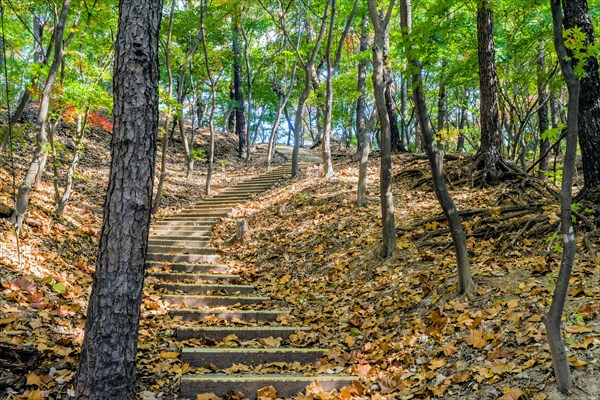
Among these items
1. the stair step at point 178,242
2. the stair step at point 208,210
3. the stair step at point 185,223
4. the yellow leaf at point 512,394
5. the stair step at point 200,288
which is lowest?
the stair step at point 200,288

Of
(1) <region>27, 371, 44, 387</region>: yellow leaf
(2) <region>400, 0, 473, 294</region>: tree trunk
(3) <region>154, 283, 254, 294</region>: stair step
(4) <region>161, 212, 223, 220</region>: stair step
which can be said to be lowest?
(3) <region>154, 283, 254, 294</region>: stair step

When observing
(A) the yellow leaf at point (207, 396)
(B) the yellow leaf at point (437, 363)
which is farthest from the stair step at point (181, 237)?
(B) the yellow leaf at point (437, 363)

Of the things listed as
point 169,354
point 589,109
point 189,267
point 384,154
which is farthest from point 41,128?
point 589,109

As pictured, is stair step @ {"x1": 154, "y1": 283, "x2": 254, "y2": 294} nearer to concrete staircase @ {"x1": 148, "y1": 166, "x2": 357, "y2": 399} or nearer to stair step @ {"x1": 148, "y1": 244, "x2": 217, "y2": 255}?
concrete staircase @ {"x1": 148, "y1": 166, "x2": 357, "y2": 399}

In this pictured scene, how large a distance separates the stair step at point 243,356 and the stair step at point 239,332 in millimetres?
435

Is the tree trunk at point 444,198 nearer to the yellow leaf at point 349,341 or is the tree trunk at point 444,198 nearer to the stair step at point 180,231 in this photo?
the yellow leaf at point 349,341

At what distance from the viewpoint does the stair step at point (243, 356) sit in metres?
4.18

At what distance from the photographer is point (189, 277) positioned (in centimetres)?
707

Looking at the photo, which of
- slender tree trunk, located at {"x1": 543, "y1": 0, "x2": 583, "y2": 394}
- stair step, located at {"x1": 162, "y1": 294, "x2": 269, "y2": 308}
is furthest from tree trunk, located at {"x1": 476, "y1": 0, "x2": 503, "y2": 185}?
slender tree trunk, located at {"x1": 543, "y1": 0, "x2": 583, "y2": 394}

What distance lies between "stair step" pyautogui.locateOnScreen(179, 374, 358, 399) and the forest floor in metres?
0.16

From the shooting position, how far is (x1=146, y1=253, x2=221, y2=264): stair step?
26.2ft

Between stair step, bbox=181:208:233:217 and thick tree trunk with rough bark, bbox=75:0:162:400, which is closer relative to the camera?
thick tree trunk with rough bark, bbox=75:0:162:400

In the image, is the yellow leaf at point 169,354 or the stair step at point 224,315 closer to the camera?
the yellow leaf at point 169,354

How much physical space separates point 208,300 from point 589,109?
5.65 metres
